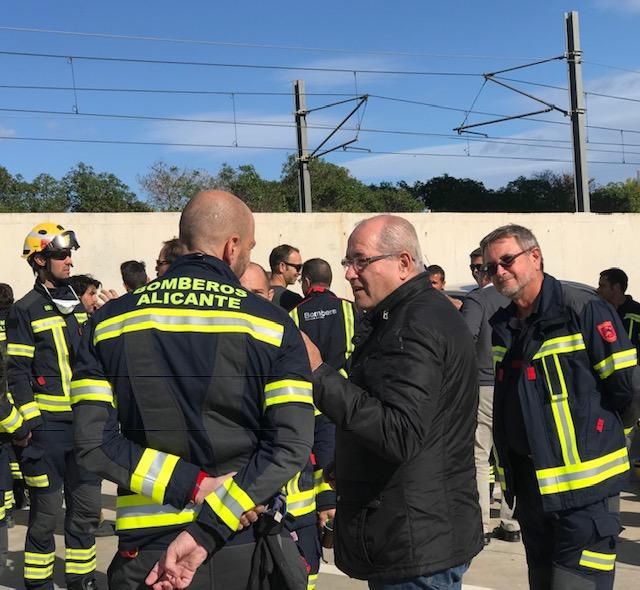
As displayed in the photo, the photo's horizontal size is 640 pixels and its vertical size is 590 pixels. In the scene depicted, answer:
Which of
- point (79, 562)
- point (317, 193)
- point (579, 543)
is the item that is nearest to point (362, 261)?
point (579, 543)

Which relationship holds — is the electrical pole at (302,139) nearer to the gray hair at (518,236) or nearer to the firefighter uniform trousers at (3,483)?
the firefighter uniform trousers at (3,483)

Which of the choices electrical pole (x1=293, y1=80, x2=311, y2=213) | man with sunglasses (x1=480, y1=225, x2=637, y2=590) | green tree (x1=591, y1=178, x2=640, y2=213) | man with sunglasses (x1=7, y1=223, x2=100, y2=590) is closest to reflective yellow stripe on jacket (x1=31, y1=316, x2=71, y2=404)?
man with sunglasses (x1=7, y1=223, x2=100, y2=590)

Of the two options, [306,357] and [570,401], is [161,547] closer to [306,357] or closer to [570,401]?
[306,357]

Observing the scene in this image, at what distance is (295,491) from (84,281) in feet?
10.2

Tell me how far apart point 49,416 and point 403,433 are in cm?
356

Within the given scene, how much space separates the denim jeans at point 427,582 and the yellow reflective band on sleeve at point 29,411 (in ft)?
10.6

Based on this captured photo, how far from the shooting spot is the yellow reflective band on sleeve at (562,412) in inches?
138

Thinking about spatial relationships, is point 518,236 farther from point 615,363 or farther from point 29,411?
point 29,411

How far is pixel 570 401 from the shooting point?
11.6 ft

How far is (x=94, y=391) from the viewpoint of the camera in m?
2.56

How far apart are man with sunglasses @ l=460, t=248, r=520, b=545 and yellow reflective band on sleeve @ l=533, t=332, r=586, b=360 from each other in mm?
2544

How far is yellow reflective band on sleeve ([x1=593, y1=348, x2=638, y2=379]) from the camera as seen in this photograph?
3500 millimetres

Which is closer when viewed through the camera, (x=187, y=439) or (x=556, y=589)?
(x=187, y=439)

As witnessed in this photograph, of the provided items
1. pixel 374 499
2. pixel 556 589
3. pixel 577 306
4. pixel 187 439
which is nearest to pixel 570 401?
pixel 577 306
